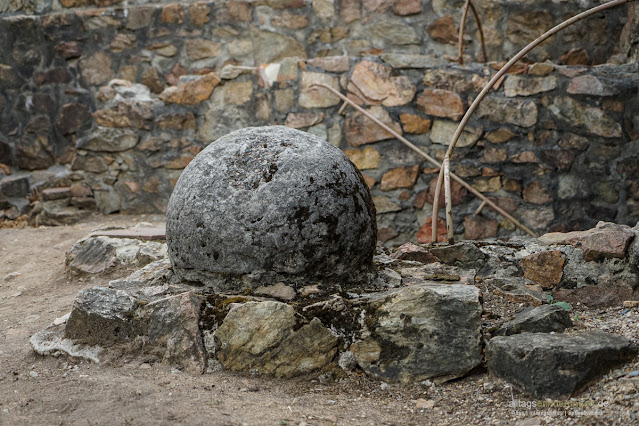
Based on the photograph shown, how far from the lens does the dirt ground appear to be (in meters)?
2.07

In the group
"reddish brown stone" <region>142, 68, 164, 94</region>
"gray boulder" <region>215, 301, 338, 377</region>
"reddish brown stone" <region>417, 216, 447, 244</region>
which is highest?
"reddish brown stone" <region>142, 68, 164, 94</region>

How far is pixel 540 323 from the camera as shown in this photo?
2494 mm

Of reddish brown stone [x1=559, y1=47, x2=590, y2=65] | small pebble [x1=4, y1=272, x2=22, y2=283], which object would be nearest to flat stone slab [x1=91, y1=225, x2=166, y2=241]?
small pebble [x1=4, y1=272, x2=22, y2=283]

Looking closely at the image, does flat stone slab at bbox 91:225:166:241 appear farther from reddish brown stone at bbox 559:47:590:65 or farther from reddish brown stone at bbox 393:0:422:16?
reddish brown stone at bbox 559:47:590:65

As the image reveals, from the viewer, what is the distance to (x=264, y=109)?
16.7 feet

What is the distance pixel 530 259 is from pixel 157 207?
3.61 metres

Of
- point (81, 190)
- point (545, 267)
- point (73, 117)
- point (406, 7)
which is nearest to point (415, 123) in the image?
point (406, 7)

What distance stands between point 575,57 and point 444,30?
127 centimetres

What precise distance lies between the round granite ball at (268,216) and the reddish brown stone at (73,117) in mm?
3851

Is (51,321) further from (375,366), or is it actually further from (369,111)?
(369,111)

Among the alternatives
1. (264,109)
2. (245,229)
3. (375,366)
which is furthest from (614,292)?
(264,109)

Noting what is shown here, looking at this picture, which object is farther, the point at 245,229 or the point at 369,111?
the point at 369,111

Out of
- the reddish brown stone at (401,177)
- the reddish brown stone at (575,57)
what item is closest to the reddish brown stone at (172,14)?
the reddish brown stone at (401,177)

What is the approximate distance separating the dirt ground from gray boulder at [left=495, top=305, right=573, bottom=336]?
0.14 m
